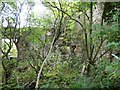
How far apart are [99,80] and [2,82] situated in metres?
0.71

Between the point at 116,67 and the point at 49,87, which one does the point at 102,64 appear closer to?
the point at 116,67

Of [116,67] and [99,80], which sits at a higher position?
[116,67]

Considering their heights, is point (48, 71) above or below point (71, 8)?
below

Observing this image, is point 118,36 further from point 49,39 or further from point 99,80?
point 49,39

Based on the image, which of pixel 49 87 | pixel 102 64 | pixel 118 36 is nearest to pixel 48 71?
pixel 49 87

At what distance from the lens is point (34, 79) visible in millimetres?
1642

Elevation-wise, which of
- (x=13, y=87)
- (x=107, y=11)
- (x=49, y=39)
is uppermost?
(x=107, y=11)

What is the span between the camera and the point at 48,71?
5.57ft

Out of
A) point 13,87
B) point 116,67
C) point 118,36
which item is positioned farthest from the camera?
point 13,87

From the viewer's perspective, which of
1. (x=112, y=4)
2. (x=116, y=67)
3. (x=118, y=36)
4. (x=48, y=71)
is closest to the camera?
(x=116, y=67)

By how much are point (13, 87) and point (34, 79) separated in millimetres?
155

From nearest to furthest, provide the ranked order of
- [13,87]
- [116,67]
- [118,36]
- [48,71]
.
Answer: [116,67]
[118,36]
[13,87]
[48,71]

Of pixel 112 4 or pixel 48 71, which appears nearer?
pixel 112 4

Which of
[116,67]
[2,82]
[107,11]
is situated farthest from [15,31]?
[116,67]
